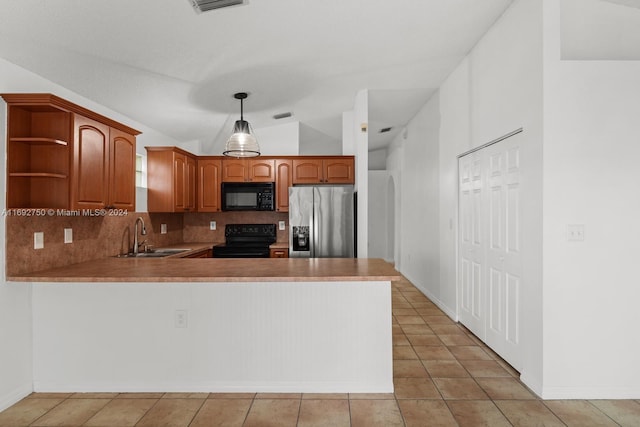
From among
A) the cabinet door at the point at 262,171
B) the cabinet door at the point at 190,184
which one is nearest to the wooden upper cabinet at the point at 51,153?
the cabinet door at the point at 190,184

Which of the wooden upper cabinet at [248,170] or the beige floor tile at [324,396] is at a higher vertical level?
the wooden upper cabinet at [248,170]

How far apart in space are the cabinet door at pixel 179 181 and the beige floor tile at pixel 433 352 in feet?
10.6

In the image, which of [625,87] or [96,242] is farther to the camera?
[96,242]

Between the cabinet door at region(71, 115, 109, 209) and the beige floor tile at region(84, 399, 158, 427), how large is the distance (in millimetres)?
1369

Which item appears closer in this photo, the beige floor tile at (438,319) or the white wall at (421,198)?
the beige floor tile at (438,319)

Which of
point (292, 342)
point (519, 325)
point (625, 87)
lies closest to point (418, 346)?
point (519, 325)

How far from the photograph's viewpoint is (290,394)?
254 centimetres

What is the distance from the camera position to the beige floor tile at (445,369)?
283 cm

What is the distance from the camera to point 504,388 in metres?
2.60

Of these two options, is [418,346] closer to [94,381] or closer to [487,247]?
[487,247]

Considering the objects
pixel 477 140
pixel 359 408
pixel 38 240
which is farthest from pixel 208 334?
pixel 477 140

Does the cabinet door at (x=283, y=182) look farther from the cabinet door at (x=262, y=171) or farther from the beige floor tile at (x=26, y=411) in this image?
the beige floor tile at (x=26, y=411)

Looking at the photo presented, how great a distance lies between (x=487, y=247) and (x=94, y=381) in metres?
3.37

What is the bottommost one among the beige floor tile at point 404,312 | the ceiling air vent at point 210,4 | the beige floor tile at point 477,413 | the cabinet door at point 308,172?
the beige floor tile at point 477,413
